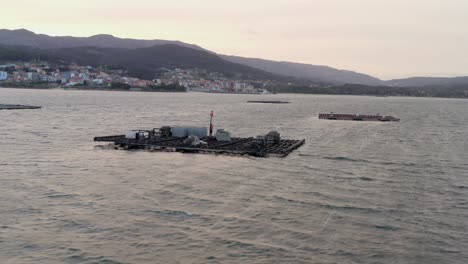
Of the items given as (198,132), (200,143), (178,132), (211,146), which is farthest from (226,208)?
(178,132)

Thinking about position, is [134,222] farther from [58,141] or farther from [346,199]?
[58,141]

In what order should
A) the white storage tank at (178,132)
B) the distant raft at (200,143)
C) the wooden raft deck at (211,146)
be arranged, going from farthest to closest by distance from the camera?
the white storage tank at (178,132), the distant raft at (200,143), the wooden raft deck at (211,146)

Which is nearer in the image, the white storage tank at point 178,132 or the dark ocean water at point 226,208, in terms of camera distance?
the dark ocean water at point 226,208

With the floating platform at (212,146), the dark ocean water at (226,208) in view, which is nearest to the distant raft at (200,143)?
the floating platform at (212,146)

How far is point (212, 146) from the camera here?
130 ft

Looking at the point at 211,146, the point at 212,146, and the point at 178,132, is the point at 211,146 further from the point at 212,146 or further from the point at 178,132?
the point at 178,132

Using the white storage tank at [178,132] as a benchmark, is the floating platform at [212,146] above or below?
below

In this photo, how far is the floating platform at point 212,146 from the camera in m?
37.9

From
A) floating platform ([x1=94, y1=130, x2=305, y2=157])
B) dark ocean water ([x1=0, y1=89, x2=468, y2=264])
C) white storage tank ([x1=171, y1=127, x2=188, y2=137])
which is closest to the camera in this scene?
dark ocean water ([x1=0, y1=89, x2=468, y2=264])

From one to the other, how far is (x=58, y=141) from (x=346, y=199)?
29.5 m

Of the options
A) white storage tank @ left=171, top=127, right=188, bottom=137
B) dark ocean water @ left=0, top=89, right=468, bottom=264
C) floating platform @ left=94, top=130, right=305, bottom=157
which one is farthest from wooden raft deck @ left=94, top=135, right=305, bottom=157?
white storage tank @ left=171, top=127, right=188, bottom=137

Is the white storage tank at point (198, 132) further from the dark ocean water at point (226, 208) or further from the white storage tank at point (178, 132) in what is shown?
the dark ocean water at point (226, 208)

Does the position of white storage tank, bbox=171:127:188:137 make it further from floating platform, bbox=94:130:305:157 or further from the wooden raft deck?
the wooden raft deck

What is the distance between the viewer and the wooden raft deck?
3778 centimetres
